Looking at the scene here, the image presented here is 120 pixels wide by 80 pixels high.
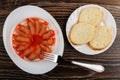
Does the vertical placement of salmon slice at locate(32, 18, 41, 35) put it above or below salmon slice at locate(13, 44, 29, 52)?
above

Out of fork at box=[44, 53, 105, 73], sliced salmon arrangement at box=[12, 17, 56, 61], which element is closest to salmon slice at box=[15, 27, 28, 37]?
sliced salmon arrangement at box=[12, 17, 56, 61]

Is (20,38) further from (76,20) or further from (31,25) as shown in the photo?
(76,20)

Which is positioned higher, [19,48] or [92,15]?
[92,15]

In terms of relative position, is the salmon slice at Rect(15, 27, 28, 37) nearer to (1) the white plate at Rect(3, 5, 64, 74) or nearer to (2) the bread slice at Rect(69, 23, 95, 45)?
(1) the white plate at Rect(3, 5, 64, 74)

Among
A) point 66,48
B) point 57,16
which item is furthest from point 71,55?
point 57,16

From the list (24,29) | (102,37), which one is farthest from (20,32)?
(102,37)

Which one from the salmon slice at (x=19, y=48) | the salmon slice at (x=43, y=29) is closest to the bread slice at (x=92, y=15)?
the salmon slice at (x=43, y=29)
